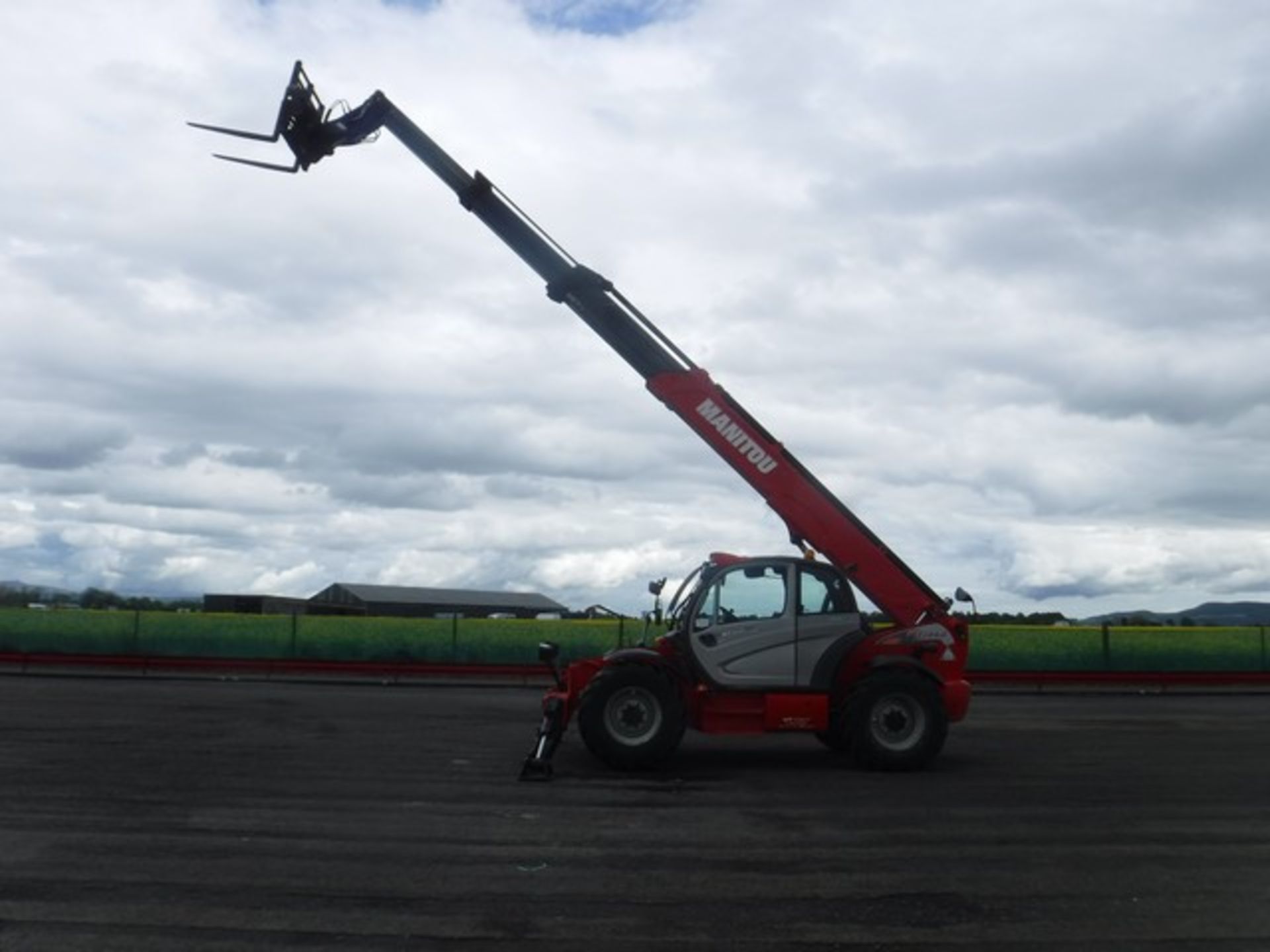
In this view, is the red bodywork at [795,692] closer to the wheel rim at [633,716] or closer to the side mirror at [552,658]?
the side mirror at [552,658]

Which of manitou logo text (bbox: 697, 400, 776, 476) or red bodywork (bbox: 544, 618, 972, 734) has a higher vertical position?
manitou logo text (bbox: 697, 400, 776, 476)

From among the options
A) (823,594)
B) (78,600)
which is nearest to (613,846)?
(823,594)

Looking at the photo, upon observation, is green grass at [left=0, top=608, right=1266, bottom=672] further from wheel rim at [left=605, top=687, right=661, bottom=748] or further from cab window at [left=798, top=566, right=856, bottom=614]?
wheel rim at [left=605, top=687, right=661, bottom=748]

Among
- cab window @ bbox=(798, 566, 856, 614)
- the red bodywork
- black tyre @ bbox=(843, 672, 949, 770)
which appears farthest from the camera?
cab window @ bbox=(798, 566, 856, 614)

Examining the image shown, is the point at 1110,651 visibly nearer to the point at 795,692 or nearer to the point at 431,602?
the point at 795,692

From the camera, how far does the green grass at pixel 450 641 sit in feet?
114

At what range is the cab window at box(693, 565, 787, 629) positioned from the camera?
15625mm

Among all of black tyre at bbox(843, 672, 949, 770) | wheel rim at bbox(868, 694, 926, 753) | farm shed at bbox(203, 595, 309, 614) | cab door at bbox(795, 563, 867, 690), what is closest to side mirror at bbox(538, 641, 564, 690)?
cab door at bbox(795, 563, 867, 690)

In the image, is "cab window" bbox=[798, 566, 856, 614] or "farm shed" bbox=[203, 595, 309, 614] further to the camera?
"farm shed" bbox=[203, 595, 309, 614]

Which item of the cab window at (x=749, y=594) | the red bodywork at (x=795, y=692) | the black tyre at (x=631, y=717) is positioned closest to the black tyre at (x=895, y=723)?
the red bodywork at (x=795, y=692)

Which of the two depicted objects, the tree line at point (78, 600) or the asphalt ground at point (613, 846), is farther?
the tree line at point (78, 600)

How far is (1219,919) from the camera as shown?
331 inches

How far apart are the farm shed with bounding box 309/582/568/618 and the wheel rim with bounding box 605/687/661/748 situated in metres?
49.8

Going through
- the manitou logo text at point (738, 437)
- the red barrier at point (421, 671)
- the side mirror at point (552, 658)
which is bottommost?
the side mirror at point (552, 658)
